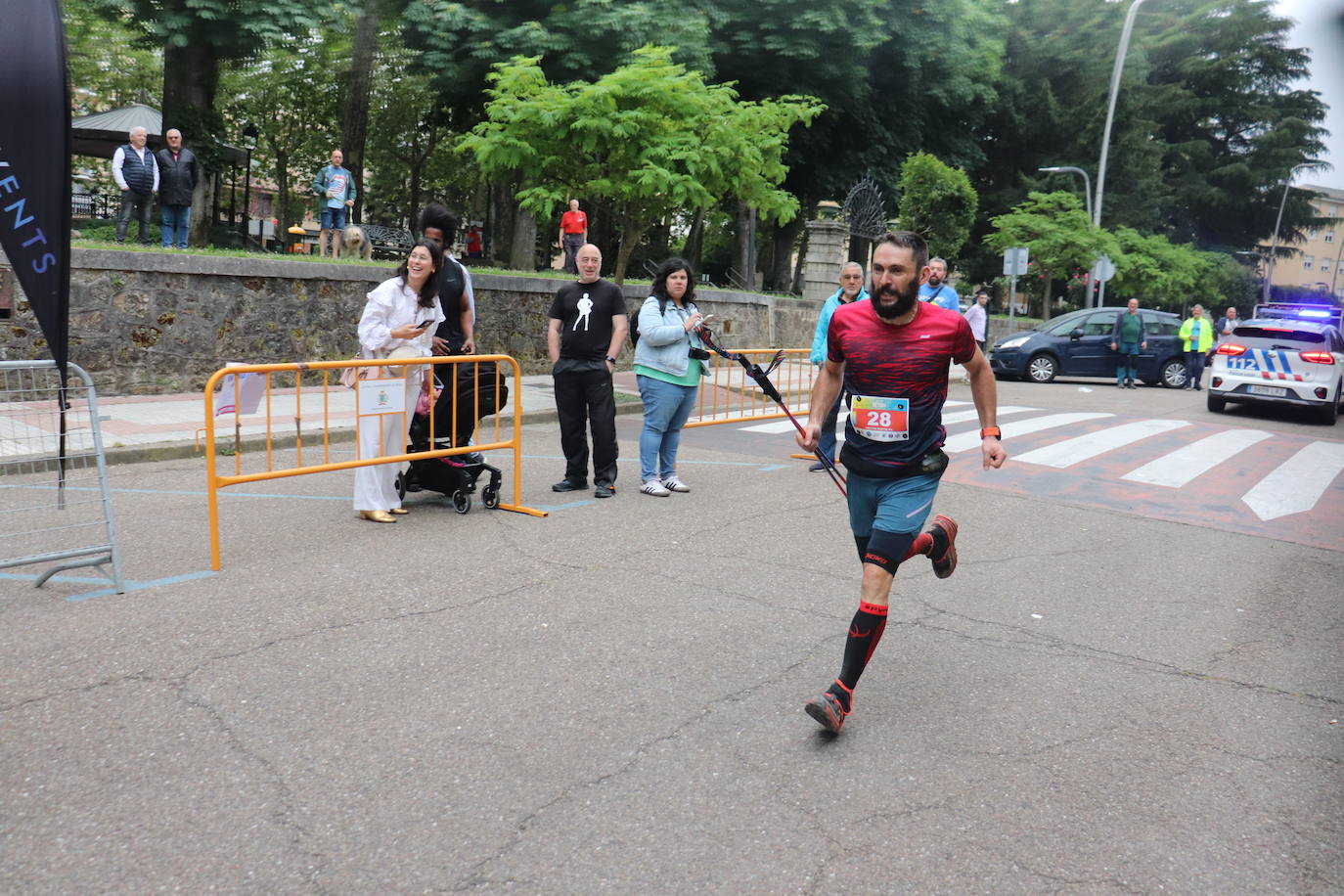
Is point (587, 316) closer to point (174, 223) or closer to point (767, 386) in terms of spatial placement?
point (767, 386)

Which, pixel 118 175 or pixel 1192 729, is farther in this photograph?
pixel 118 175

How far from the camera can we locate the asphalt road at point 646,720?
3.05 m

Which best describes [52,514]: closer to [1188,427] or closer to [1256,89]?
[1256,89]

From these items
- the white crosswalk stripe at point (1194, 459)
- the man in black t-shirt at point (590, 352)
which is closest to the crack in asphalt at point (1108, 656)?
the man in black t-shirt at point (590, 352)

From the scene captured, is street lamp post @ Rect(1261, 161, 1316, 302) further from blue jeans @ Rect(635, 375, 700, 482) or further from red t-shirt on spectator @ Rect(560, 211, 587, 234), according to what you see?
blue jeans @ Rect(635, 375, 700, 482)

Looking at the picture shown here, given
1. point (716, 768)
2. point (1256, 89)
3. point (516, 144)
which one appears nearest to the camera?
point (1256, 89)

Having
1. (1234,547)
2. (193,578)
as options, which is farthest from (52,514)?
(1234,547)

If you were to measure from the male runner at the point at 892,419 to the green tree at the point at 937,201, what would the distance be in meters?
24.3

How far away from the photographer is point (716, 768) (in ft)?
11.9

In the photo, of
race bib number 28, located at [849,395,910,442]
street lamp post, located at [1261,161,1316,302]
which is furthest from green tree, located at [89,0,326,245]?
street lamp post, located at [1261,161,1316,302]

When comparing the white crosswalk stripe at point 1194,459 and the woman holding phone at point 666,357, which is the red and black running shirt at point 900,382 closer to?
the woman holding phone at point 666,357

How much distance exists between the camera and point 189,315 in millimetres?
12328

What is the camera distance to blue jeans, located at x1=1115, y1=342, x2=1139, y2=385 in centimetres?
2223

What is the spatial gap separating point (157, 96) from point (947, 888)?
42405mm
